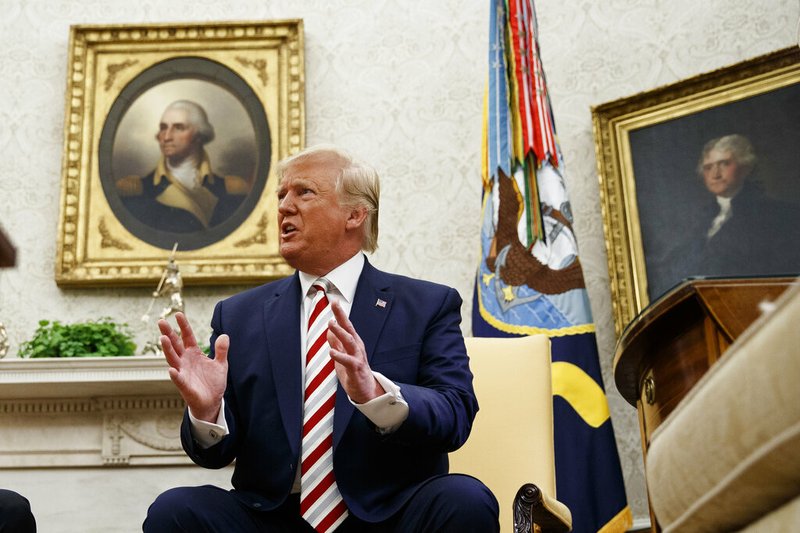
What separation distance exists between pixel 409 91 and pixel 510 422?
8.21ft

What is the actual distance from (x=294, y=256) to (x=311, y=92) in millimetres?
Answer: 2503

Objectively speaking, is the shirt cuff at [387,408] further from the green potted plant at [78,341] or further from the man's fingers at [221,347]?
the green potted plant at [78,341]

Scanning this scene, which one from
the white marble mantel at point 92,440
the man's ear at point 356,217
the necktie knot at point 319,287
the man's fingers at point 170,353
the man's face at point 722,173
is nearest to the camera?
the man's fingers at point 170,353

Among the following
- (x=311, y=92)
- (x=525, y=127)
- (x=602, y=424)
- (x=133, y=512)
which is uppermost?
(x=311, y=92)

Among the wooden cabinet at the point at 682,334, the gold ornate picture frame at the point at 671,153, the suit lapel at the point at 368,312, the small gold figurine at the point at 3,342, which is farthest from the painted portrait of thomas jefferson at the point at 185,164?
the wooden cabinet at the point at 682,334

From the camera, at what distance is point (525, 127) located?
13.6 ft

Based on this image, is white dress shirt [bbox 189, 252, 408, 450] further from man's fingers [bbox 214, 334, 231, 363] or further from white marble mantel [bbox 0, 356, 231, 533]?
white marble mantel [bbox 0, 356, 231, 533]

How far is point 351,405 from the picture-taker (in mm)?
2316

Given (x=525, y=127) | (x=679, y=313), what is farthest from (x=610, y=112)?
(x=679, y=313)

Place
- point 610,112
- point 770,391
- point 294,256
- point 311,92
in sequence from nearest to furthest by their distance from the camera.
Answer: point 770,391 → point 294,256 → point 610,112 → point 311,92

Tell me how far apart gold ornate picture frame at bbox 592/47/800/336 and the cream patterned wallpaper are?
0.54ft

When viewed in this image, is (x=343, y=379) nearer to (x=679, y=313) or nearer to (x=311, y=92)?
(x=679, y=313)

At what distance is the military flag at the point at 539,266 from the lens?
11.9 ft

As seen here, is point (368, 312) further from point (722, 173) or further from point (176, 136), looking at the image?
point (176, 136)
